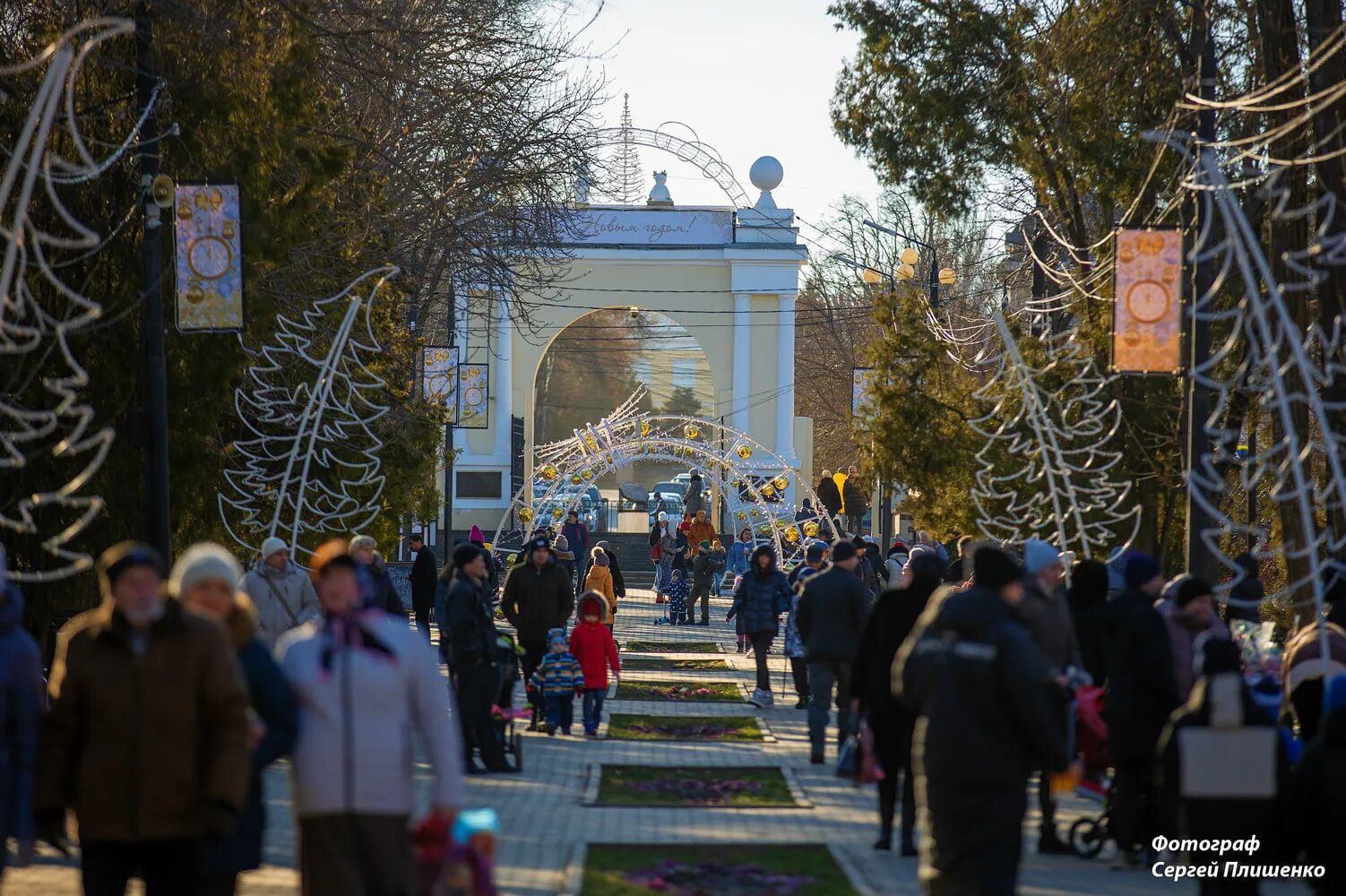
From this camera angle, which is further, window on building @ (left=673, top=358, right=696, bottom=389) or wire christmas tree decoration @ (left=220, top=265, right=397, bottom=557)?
window on building @ (left=673, top=358, right=696, bottom=389)

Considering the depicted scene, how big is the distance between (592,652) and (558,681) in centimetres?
55

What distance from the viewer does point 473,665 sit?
14.1 m

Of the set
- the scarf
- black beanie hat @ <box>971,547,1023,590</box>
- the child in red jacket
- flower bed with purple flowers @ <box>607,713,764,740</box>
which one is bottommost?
flower bed with purple flowers @ <box>607,713,764,740</box>

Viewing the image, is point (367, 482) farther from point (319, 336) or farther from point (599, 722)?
point (599, 722)

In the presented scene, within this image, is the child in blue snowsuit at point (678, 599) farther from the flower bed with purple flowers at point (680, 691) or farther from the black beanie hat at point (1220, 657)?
the black beanie hat at point (1220, 657)

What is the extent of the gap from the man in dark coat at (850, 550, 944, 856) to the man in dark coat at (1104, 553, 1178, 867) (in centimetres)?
109

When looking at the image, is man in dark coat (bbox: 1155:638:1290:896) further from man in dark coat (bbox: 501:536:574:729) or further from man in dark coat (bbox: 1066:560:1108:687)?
man in dark coat (bbox: 501:536:574:729)

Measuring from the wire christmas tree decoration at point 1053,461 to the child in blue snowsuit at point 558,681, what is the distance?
21.0 feet

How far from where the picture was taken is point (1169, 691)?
9.64 meters

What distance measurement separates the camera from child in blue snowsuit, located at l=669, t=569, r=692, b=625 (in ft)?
107

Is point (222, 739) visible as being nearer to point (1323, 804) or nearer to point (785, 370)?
point (1323, 804)

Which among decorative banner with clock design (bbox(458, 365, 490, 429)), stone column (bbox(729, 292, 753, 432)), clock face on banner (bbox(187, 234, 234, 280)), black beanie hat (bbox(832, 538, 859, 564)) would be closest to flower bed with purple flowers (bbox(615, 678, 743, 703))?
black beanie hat (bbox(832, 538, 859, 564))

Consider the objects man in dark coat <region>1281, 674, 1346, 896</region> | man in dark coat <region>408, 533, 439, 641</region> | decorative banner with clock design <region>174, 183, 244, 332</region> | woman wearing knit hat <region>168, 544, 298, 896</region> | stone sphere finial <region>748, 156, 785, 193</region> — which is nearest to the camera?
woman wearing knit hat <region>168, 544, 298, 896</region>

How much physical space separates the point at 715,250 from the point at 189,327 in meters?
39.5
